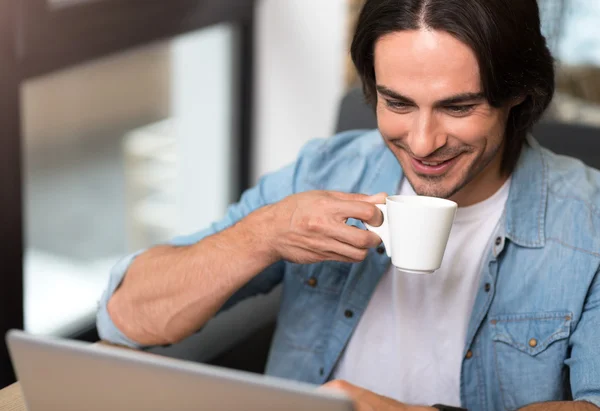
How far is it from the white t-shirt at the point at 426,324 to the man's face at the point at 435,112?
4.7 inches

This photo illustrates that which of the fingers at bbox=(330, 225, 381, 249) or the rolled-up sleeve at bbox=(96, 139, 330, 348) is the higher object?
the fingers at bbox=(330, 225, 381, 249)

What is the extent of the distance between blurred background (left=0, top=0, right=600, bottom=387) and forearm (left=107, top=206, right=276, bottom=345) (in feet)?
2.85

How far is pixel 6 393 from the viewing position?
1146 millimetres

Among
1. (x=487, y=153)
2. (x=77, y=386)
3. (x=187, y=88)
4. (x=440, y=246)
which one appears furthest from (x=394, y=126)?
(x=187, y=88)

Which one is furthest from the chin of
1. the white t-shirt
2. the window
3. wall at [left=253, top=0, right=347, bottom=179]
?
wall at [left=253, top=0, right=347, bottom=179]

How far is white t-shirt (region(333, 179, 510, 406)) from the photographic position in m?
1.36

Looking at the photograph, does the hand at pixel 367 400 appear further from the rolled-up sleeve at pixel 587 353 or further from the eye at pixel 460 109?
the eye at pixel 460 109

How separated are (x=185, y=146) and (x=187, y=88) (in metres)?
0.20

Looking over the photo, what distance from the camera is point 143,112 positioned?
8.85 ft

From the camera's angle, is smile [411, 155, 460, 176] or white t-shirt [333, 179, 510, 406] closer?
smile [411, 155, 460, 176]

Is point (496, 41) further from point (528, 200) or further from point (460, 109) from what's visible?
point (528, 200)

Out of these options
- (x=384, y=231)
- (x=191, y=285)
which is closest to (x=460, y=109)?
(x=384, y=231)

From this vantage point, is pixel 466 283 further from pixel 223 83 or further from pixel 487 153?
pixel 223 83

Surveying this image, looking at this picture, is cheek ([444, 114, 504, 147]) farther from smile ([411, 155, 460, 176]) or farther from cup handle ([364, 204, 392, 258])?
cup handle ([364, 204, 392, 258])
